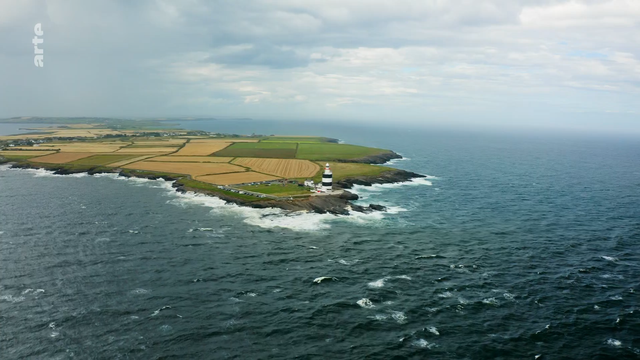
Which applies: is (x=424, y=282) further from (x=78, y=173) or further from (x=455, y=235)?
(x=78, y=173)

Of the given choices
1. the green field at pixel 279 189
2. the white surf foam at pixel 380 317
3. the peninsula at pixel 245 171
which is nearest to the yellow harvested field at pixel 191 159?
the peninsula at pixel 245 171

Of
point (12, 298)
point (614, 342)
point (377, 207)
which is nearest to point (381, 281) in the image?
point (614, 342)

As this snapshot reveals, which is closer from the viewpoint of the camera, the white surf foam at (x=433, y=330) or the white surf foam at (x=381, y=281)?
the white surf foam at (x=433, y=330)

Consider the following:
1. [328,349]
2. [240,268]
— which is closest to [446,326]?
[328,349]

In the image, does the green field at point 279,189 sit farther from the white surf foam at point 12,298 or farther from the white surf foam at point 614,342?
the white surf foam at point 614,342

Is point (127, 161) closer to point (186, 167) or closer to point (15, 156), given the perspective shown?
point (186, 167)

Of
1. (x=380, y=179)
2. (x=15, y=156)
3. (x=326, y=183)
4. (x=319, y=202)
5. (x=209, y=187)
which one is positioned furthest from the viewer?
(x=15, y=156)
